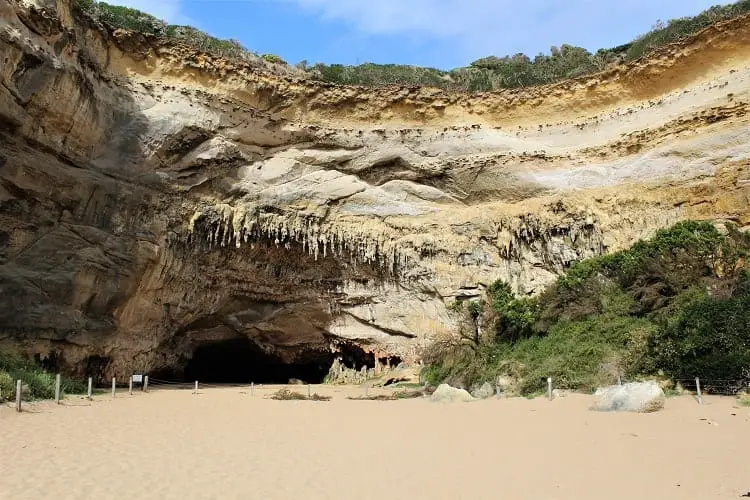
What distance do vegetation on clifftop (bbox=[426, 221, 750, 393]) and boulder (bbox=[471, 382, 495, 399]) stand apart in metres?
0.68

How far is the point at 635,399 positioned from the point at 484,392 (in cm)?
522

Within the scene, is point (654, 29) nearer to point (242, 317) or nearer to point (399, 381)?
point (399, 381)

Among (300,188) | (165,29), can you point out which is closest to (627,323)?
(300,188)

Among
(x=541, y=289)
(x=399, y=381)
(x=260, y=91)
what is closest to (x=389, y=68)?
(x=260, y=91)

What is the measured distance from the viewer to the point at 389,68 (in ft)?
103

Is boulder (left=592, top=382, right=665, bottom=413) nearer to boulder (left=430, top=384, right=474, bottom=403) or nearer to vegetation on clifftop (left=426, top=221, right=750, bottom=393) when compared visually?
vegetation on clifftop (left=426, top=221, right=750, bottom=393)

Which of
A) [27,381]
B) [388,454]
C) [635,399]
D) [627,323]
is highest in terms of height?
[627,323]

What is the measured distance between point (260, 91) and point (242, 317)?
928 cm

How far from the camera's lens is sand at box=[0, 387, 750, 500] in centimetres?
528

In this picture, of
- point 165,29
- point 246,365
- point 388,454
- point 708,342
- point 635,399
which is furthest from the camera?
point 246,365

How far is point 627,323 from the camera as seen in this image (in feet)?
45.9

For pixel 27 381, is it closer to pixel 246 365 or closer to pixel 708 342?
pixel 708 342

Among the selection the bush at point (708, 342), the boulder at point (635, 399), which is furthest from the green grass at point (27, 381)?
the bush at point (708, 342)

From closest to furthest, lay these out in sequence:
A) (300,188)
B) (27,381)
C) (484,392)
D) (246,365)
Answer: (27,381)
(484,392)
(300,188)
(246,365)
